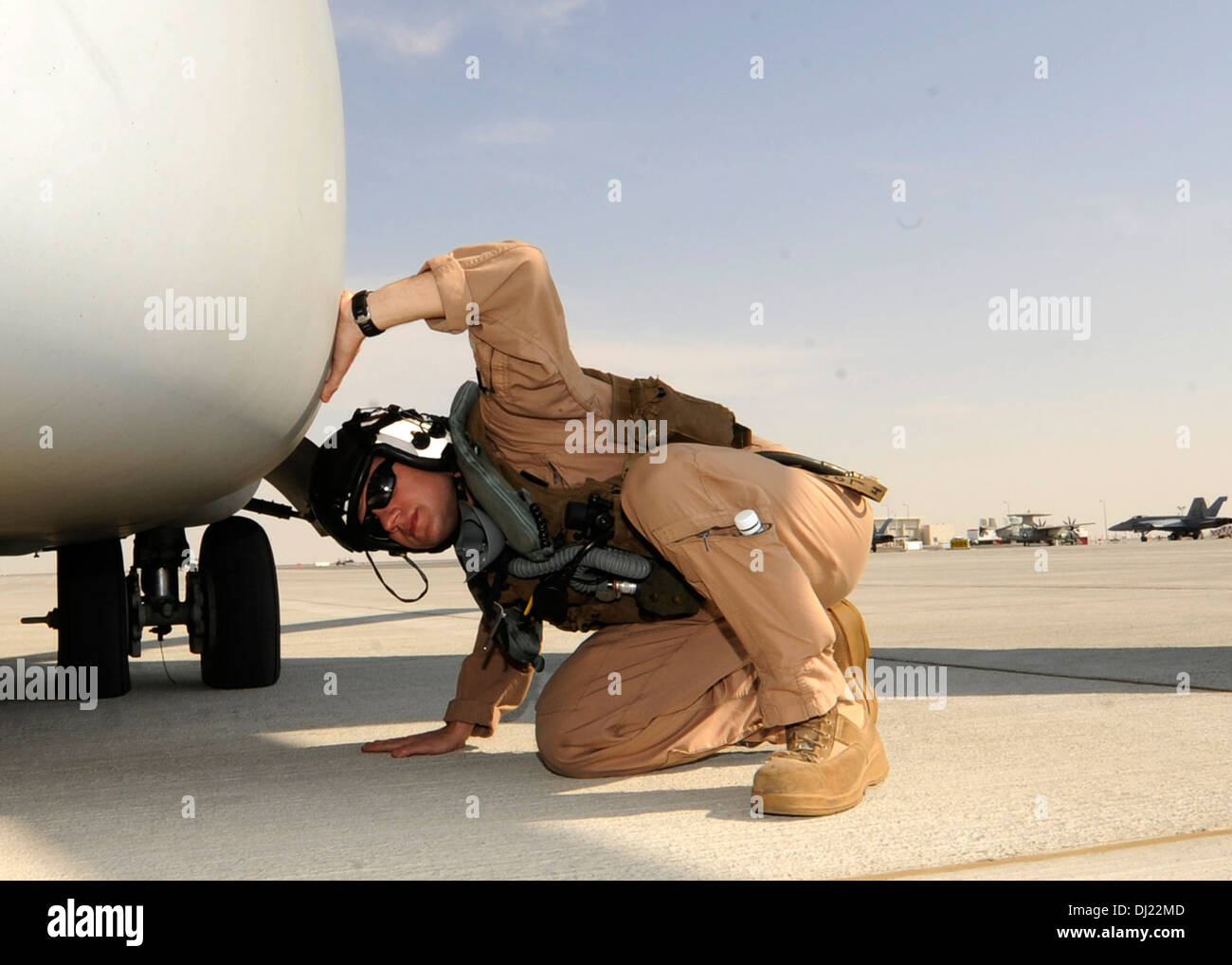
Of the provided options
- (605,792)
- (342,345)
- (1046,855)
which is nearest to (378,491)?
(342,345)

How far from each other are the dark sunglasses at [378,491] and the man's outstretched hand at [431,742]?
614mm

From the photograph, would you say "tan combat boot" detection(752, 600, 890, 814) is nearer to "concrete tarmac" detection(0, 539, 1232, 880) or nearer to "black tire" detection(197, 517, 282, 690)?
"concrete tarmac" detection(0, 539, 1232, 880)

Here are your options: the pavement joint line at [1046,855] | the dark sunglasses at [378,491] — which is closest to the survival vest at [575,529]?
the dark sunglasses at [378,491]

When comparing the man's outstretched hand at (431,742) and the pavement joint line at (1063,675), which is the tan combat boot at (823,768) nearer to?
the man's outstretched hand at (431,742)

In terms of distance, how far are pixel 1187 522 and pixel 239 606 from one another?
66.5 metres

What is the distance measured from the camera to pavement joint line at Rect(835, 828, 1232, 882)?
5.53 feet

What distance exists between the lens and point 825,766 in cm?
223

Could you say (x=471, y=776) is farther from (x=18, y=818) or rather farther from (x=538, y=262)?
(x=538, y=262)

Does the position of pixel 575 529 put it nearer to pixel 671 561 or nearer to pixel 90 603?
pixel 671 561

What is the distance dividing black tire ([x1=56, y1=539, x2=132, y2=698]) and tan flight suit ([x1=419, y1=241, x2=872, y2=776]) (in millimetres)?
1764
